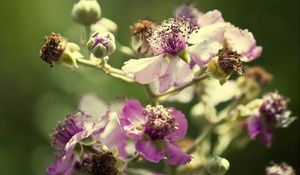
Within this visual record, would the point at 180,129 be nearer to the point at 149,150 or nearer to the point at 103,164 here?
the point at 149,150

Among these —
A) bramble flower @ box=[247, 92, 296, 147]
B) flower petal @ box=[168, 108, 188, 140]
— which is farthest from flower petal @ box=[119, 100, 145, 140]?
bramble flower @ box=[247, 92, 296, 147]

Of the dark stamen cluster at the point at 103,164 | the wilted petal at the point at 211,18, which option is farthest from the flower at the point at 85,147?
the wilted petal at the point at 211,18

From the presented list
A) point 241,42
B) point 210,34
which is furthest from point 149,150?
point 241,42

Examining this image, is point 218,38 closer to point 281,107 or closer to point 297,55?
point 281,107

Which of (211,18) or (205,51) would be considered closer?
(205,51)

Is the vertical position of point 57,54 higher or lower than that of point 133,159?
higher

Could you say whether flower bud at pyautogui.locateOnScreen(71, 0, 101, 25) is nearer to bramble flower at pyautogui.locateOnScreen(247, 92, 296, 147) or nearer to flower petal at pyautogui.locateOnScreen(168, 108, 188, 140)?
flower petal at pyautogui.locateOnScreen(168, 108, 188, 140)
